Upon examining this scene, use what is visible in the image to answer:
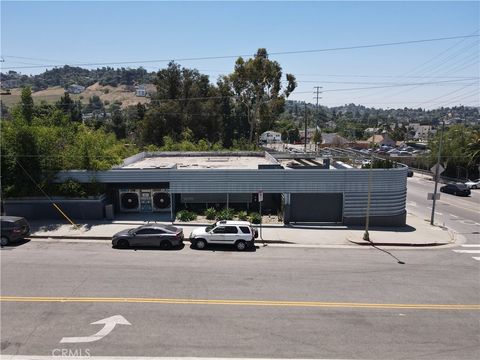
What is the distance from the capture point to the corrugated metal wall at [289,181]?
25.9 meters

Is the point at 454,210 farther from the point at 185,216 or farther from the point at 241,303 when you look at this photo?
the point at 241,303

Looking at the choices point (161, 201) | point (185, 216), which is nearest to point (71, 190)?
point (161, 201)

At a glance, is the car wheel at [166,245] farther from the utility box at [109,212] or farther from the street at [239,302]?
the utility box at [109,212]

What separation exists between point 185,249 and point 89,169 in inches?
395

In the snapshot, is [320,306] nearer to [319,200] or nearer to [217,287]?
[217,287]

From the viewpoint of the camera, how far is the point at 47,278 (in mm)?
16312

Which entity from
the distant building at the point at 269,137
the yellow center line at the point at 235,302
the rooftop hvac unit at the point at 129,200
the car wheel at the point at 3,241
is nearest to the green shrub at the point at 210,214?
the rooftop hvac unit at the point at 129,200

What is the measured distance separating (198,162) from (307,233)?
45.6ft

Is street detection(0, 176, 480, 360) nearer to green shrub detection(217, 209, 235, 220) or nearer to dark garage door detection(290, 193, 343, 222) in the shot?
dark garage door detection(290, 193, 343, 222)

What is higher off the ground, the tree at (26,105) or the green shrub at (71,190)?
the tree at (26,105)

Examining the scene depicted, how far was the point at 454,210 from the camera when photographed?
34.9 meters

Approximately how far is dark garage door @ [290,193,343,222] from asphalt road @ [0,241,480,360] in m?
5.97

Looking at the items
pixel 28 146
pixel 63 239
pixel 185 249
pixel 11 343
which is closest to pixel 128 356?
pixel 11 343

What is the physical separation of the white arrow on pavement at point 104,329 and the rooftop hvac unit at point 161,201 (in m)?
15.1
